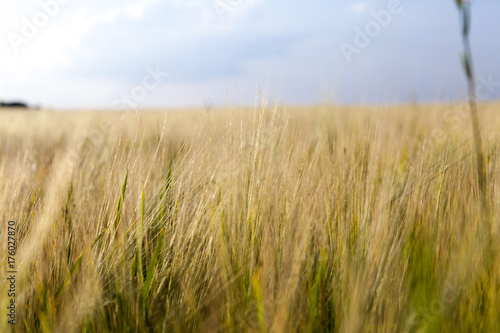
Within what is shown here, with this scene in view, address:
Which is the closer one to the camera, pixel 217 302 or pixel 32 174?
pixel 217 302

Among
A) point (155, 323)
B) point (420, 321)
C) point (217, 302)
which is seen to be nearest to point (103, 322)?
point (155, 323)

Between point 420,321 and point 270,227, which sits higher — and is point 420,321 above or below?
below

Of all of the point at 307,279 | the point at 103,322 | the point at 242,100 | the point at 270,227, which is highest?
the point at 242,100

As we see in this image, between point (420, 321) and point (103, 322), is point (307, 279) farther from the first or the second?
point (103, 322)

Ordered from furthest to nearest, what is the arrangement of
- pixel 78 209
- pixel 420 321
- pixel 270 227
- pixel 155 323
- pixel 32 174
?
pixel 32 174 → pixel 78 209 → pixel 270 227 → pixel 155 323 → pixel 420 321

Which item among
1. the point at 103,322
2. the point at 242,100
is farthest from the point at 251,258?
the point at 242,100

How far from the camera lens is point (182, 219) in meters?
1.17

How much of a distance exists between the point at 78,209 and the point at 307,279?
808mm

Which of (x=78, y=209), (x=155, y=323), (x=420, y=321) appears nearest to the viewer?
(x=420, y=321)

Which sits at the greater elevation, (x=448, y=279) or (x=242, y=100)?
(x=242, y=100)

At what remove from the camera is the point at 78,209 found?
135 centimetres

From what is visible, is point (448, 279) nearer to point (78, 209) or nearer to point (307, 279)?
point (307, 279)

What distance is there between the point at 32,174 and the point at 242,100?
57.3 inches

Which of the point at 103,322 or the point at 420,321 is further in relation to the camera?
the point at 103,322
